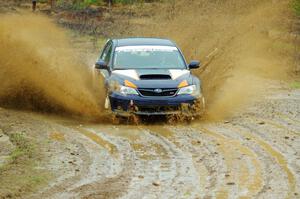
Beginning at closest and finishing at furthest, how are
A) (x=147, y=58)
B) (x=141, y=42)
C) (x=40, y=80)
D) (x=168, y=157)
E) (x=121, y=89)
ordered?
(x=168, y=157) < (x=121, y=89) < (x=147, y=58) < (x=40, y=80) < (x=141, y=42)

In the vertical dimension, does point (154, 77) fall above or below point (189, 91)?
above

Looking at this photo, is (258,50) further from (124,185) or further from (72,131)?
(124,185)

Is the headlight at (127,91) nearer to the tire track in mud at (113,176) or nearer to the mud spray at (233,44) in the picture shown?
the mud spray at (233,44)

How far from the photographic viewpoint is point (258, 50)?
3139 cm

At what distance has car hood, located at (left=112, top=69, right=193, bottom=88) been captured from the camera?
48.3 feet

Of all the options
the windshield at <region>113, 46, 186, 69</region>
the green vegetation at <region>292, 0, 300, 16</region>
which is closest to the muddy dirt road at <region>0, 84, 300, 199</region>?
the windshield at <region>113, 46, 186, 69</region>

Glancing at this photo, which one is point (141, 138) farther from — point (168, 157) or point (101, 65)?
point (101, 65)

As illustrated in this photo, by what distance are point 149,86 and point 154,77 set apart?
407mm

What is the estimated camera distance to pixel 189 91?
14859mm

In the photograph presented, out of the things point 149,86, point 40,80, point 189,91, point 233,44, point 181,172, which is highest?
point 181,172

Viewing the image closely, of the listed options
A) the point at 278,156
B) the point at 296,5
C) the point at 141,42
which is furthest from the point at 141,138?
the point at 296,5

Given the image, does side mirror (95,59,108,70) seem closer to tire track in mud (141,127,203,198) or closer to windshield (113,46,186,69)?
windshield (113,46,186,69)

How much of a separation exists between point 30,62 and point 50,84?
3.51ft

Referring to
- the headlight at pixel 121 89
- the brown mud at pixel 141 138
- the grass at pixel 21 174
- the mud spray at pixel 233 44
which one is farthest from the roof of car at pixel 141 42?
the grass at pixel 21 174
